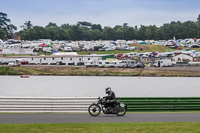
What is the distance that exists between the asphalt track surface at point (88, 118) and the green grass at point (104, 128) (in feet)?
4.69

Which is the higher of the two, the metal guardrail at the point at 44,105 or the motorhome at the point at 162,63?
the motorhome at the point at 162,63

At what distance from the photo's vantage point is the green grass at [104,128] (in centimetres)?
1767

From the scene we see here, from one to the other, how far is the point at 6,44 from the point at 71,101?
4728 inches

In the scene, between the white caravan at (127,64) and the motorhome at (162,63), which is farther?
the motorhome at (162,63)

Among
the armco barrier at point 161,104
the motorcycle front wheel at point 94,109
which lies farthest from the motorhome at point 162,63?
the motorcycle front wheel at point 94,109

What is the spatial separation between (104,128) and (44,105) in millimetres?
7377

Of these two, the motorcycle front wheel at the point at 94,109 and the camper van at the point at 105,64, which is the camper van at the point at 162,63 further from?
the motorcycle front wheel at the point at 94,109

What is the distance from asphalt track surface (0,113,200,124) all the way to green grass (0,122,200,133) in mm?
1428

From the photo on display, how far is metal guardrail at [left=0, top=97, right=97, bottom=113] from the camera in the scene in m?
24.8

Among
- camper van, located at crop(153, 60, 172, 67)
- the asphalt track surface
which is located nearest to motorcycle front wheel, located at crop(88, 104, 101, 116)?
the asphalt track surface

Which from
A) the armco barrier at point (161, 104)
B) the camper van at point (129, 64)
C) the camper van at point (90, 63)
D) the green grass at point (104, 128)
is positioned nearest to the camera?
the green grass at point (104, 128)

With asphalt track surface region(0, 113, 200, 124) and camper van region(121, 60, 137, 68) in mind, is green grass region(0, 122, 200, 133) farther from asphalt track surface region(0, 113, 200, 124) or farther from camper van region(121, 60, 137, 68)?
camper van region(121, 60, 137, 68)

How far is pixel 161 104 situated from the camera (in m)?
26.2

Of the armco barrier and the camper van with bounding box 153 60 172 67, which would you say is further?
the camper van with bounding box 153 60 172 67
